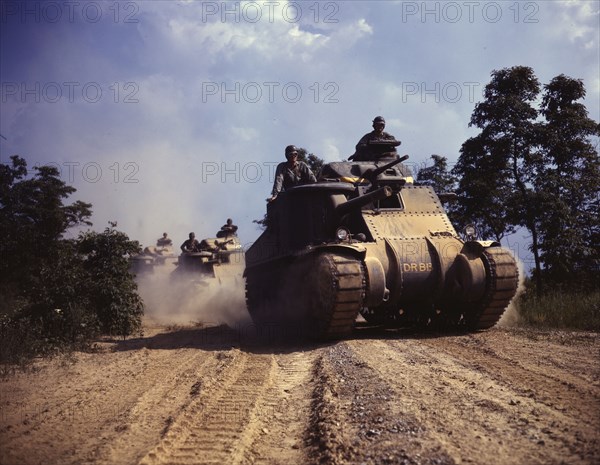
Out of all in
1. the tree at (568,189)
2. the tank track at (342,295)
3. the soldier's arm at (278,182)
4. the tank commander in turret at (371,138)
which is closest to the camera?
the tank track at (342,295)

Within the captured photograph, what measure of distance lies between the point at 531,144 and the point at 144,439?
14.0 meters

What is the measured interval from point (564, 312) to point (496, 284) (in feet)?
9.88

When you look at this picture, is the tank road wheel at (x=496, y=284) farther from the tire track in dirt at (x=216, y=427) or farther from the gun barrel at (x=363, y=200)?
A: the tire track in dirt at (x=216, y=427)

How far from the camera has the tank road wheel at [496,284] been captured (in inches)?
344

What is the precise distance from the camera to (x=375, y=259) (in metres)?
8.63

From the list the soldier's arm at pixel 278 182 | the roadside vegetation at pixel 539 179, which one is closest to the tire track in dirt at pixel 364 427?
the soldier's arm at pixel 278 182

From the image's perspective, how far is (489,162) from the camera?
51.4 ft

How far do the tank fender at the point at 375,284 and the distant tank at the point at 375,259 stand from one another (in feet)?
0.05

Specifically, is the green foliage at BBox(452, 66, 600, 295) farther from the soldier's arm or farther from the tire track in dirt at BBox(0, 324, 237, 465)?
the tire track in dirt at BBox(0, 324, 237, 465)

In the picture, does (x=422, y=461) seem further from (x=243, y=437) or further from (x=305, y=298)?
(x=305, y=298)

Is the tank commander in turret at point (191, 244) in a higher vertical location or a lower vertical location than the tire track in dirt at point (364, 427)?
higher

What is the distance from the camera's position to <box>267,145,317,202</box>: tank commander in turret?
37.9 feet

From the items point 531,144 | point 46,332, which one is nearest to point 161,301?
point 46,332

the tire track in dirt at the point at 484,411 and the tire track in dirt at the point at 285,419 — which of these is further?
the tire track in dirt at the point at 285,419
